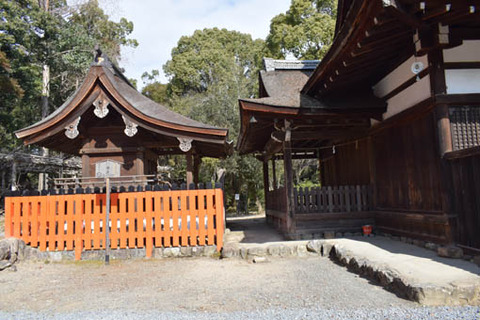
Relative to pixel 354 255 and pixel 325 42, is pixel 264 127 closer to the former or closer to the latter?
pixel 354 255

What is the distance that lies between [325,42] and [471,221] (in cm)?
2158

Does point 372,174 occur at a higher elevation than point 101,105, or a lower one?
lower

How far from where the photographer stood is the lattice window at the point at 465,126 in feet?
20.1

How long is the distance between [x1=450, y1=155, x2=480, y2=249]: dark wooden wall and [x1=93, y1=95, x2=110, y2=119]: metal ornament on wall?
771cm

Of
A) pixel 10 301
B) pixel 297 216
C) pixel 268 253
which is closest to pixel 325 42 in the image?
pixel 297 216

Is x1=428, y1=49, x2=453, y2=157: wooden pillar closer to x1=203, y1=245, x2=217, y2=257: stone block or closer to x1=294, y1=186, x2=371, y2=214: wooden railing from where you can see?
x1=294, y1=186, x2=371, y2=214: wooden railing

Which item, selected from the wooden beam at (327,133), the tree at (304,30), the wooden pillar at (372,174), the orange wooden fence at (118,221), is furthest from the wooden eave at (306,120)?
the tree at (304,30)

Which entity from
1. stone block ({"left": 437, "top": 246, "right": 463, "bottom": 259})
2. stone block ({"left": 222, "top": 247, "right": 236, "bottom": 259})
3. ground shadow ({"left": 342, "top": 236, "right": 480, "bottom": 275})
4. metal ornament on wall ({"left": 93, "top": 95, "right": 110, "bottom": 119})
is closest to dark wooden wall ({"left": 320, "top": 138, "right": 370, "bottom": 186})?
ground shadow ({"left": 342, "top": 236, "right": 480, "bottom": 275})

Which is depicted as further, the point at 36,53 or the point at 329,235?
the point at 36,53

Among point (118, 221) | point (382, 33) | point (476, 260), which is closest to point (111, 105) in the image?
point (118, 221)

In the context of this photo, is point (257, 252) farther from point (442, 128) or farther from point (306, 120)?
point (442, 128)

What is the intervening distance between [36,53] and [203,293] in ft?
77.6

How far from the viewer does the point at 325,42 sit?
2473cm

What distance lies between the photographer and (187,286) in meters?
5.44
